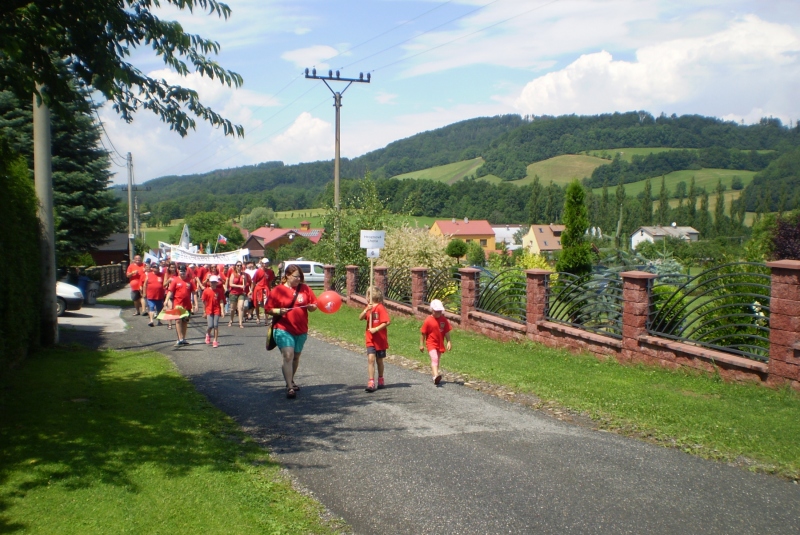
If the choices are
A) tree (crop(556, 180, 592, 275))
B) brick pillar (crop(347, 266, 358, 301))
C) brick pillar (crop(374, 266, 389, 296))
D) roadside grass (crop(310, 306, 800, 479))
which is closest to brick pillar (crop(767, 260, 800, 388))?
roadside grass (crop(310, 306, 800, 479))

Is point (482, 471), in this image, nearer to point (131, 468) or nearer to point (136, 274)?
point (131, 468)

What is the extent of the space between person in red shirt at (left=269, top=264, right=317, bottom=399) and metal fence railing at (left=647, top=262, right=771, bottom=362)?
5694mm

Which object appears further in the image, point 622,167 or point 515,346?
point 622,167

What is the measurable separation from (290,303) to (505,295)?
8075 mm

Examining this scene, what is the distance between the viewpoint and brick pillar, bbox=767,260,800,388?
29.1ft

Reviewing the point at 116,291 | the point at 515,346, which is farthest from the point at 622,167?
the point at 515,346

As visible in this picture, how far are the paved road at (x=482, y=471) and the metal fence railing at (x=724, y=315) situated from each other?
146 inches

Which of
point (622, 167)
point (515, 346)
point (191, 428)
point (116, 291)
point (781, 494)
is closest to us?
point (781, 494)

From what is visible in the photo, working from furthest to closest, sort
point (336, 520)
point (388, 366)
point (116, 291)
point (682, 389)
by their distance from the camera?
point (116, 291), point (388, 366), point (682, 389), point (336, 520)

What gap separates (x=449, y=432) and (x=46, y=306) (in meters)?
8.90

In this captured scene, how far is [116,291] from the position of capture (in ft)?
131

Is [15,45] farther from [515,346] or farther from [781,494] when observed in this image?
[515,346]

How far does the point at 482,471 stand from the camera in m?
5.99

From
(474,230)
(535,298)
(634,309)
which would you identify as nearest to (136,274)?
(535,298)
